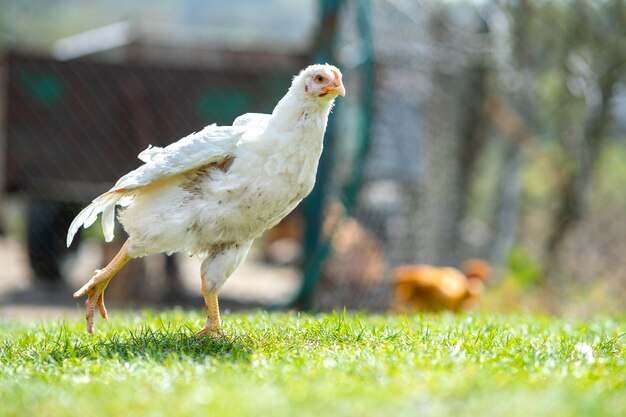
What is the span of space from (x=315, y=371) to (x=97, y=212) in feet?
6.19

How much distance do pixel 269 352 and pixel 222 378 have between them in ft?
2.22

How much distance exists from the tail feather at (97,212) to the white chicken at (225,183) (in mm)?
18

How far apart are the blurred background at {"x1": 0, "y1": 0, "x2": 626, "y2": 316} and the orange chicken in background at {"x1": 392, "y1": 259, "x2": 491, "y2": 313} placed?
12 cm

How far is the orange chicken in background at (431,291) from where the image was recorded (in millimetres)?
8844

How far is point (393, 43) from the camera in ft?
33.4

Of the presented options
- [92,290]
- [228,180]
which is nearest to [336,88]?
[228,180]

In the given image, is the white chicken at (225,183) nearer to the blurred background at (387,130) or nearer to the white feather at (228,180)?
the white feather at (228,180)

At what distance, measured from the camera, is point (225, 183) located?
4633mm

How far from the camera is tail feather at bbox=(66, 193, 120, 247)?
484 centimetres

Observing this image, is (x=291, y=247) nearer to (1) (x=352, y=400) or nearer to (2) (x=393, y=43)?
(2) (x=393, y=43)

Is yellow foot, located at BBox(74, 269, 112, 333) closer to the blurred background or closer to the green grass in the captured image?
the green grass

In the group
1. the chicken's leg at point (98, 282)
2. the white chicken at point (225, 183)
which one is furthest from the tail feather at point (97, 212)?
the chicken's leg at point (98, 282)

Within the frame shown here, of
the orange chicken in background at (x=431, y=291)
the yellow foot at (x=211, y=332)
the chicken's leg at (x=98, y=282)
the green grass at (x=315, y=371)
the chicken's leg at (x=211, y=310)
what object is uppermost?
the chicken's leg at (x=98, y=282)

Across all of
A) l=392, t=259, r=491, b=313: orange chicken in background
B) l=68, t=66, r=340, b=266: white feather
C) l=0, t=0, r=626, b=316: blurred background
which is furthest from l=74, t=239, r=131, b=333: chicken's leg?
l=392, t=259, r=491, b=313: orange chicken in background
